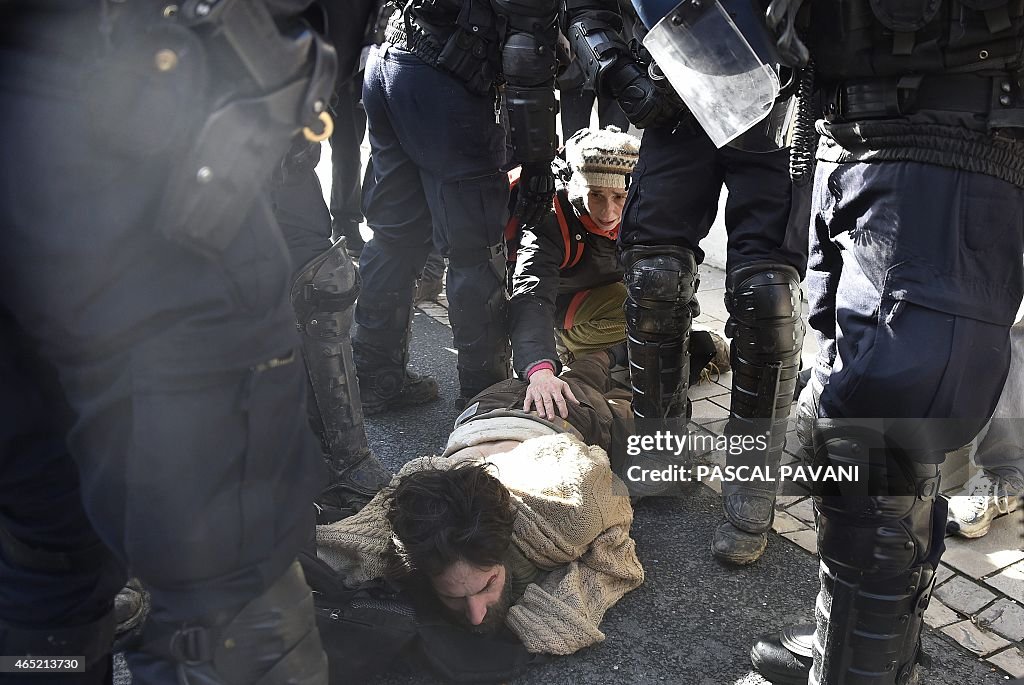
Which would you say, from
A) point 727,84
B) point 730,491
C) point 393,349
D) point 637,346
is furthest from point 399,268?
point 727,84

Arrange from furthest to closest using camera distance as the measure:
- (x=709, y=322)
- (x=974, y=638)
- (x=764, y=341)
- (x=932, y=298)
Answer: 1. (x=709, y=322)
2. (x=764, y=341)
3. (x=974, y=638)
4. (x=932, y=298)

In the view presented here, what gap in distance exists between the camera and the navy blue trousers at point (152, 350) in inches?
43.3

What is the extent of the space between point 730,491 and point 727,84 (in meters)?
1.36

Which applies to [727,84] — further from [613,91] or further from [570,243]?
[570,243]

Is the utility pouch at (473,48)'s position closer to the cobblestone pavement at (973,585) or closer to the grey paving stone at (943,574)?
the cobblestone pavement at (973,585)

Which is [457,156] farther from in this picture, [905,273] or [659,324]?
[905,273]

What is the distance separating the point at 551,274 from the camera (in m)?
3.38

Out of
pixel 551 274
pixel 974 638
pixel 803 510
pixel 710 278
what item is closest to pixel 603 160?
pixel 551 274

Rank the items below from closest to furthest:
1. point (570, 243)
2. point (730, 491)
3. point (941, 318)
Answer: point (941, 318)
point (730, 491)
point (570, 243)

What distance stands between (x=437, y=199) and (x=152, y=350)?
2151 millimetres

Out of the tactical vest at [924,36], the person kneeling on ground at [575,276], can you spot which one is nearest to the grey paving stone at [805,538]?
the person kneeling on ground at [575,276]

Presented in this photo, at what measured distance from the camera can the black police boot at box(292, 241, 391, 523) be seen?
262 centimetres

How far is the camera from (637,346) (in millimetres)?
2895

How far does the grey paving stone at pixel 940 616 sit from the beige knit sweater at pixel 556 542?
740 mm
